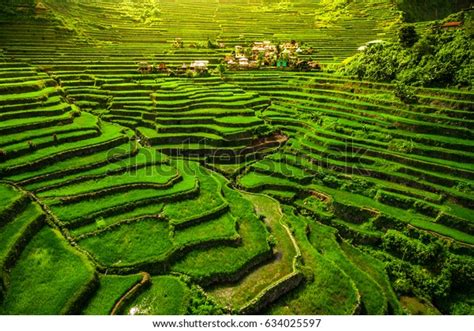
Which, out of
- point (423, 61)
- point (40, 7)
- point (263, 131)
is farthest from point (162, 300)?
point (40, 7)

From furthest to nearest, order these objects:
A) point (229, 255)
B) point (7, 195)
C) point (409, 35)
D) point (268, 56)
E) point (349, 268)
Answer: point (268, 56) < point (409, 35) < point (349, 268) < point (7, 195) < point (229, 255)

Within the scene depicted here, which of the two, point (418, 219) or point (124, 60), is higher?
point (124, 60)

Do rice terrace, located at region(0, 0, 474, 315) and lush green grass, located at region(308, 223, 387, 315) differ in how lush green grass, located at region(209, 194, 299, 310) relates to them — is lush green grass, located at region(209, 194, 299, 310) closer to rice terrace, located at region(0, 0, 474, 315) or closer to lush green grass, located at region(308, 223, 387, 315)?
rice terrace, located at region(0, 0, 474, 315)

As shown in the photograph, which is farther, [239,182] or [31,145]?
[239,182]

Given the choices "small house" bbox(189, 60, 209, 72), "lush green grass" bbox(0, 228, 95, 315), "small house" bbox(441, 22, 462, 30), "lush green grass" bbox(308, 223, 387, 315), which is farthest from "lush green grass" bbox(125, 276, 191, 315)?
"small house" bbox(441, 22, 462, 30)

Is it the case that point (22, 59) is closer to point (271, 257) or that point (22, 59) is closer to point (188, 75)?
point (188, 75)

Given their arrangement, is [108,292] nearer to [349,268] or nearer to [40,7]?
[349,268]

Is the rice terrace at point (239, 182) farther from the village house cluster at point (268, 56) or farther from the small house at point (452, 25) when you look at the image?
the village house cluster at point (268, 56)
